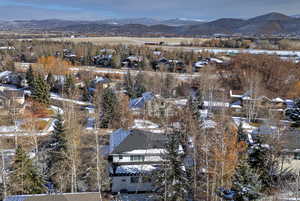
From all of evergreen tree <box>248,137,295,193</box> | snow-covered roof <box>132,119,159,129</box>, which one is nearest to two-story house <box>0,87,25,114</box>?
snow-covered roof <box>132,119,159,129</box>

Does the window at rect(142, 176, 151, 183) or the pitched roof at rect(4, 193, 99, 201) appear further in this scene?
the window at rect(142, 176, 151, 183)

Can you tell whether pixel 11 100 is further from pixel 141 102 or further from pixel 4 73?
pixel 4 73

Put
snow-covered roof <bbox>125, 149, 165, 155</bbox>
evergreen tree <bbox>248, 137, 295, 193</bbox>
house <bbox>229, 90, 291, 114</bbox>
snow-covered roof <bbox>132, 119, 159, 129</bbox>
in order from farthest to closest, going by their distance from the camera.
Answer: house <bbox>229, 90, 291, 114</bbox>, snow-covered roof <bbox>132, 119, 159, 129</bbox>, snow-covered roof <bbox>125, 149, 165, 155</bbox>, evergreen tree <bbox>248, 137, 295, 193</bbox>

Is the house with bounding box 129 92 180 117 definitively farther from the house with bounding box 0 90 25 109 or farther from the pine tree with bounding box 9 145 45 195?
the pine tree with bounding box 9 145 45 195

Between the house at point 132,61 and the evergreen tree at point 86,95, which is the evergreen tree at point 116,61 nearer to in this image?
the house at point 132,61

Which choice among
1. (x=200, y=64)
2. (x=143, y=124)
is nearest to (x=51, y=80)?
(x=143, y=124)

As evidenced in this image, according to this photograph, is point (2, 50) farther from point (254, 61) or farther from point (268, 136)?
point (268, 136)

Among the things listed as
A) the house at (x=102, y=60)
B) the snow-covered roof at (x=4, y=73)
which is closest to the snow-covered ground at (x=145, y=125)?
the snow-covered roof at (x=4, y=73)

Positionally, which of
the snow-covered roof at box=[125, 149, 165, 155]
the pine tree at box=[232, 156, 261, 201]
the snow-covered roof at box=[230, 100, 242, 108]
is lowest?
the snow-covered roof at box=[230, 100, 242, 108]
